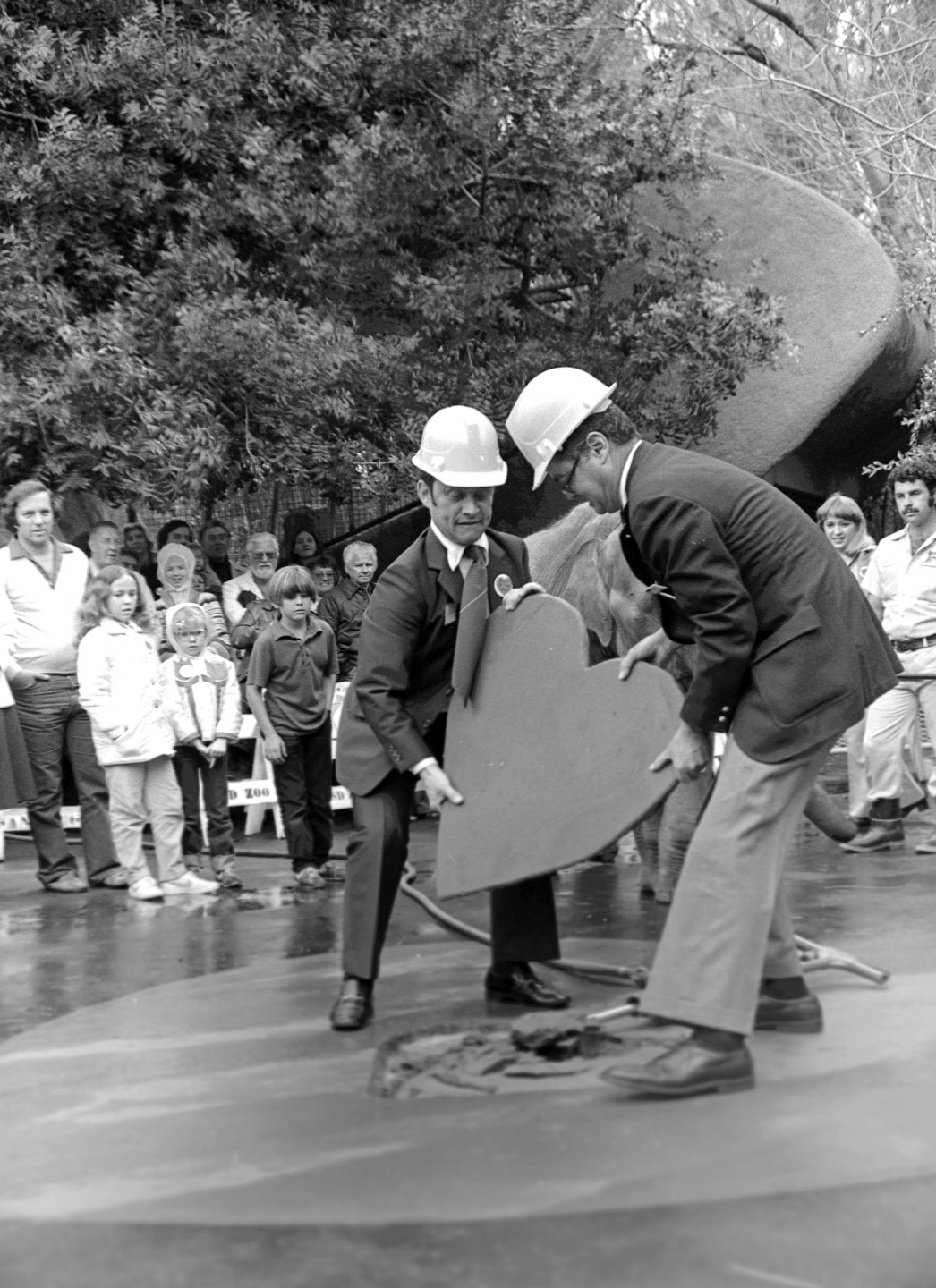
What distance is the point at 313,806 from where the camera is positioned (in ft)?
27.6

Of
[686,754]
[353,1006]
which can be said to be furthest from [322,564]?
[686,754]

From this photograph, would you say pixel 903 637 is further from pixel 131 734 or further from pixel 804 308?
pixel 804 308

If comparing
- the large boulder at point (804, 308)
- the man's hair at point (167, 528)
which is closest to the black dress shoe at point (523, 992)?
the man's hair at point (167, 528)

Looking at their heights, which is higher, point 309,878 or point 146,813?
point 146,813

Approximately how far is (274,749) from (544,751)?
3514mm

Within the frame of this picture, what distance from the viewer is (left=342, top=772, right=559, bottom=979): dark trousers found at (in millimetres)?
5152

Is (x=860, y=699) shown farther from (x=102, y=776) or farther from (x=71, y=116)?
(x=71, y=116)

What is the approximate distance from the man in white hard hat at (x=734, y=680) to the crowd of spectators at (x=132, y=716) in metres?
3.93

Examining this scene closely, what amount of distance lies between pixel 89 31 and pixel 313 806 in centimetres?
637

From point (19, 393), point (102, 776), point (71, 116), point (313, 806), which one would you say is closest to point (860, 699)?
point (313, 806)

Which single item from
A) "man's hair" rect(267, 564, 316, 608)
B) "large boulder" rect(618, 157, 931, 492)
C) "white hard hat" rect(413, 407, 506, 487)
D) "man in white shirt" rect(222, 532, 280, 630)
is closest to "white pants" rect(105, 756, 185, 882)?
"man's hair" rect(267, 564, 316, 608)

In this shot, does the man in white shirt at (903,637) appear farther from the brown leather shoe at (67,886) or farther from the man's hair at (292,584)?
the brown leather shoe at (67,886)

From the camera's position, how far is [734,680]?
445 cm

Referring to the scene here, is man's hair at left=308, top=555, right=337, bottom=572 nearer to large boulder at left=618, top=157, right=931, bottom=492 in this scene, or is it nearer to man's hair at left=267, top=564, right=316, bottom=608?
man's hair at left=267, top=564, right=316, bottom=608
